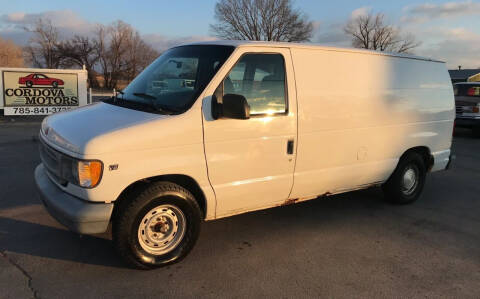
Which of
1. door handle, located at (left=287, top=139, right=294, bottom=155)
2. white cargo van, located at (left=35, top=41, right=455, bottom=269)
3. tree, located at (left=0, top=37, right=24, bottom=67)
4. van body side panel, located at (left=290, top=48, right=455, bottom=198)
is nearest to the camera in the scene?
white cargo van, located at (left=35, top=41, right=455, bottom=269)

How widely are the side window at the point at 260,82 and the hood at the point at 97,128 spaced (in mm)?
826

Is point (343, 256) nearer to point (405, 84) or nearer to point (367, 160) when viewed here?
point (367, 160)

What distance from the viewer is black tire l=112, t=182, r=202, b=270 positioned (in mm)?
3375

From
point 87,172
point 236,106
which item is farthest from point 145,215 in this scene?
point 236,106

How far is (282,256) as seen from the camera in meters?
3.98

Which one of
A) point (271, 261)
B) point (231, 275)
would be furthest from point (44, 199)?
point (271, 261)

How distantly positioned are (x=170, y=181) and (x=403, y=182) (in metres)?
3.60

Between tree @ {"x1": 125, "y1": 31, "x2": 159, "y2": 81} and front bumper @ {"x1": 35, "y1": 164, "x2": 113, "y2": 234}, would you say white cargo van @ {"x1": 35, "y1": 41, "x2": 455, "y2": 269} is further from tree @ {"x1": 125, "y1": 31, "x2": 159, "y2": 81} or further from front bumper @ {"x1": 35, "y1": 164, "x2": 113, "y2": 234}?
tree @ {"x1": 125, "y1": 31, "x2": 159, "y2": 81}

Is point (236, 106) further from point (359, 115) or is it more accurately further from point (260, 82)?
point (359, 115)

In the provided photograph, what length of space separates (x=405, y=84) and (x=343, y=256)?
2.61 meters

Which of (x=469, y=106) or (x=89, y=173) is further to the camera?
(x=469, y=106)

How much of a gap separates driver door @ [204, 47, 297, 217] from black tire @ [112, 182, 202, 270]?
31cm

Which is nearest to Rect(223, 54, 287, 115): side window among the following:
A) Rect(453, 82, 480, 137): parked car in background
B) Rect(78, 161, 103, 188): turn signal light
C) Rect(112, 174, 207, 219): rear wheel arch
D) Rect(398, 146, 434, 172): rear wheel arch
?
Rect(112, 174, 207, 219): rear wheel arch

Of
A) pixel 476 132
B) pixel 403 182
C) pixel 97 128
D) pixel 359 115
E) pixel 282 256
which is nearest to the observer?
pixel 97 128
